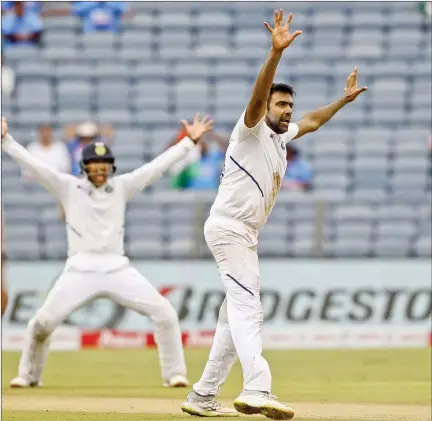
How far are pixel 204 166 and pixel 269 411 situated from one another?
29.9 ft

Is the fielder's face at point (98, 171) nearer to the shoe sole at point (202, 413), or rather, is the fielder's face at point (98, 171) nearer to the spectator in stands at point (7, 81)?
the shoe sole at point (202, 413)

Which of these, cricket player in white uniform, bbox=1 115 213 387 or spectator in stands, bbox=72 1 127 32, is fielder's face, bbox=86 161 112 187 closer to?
cricket player in white uniform, bbox=1 115 213 387

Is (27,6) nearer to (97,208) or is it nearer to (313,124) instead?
(97,208)

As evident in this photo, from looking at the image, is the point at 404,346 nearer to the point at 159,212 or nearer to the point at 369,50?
the point at 159,212

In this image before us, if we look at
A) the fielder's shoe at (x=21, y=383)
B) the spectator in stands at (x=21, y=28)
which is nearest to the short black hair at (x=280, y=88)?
the fielder's shoe at (x=21, y=383)

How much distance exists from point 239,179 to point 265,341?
7302 millimetres

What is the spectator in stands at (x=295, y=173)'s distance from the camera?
1575cm

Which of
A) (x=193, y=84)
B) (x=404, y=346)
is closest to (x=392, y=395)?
(x=404, y=346)

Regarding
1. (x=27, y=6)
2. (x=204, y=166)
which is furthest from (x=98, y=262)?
(x=27, y=6)

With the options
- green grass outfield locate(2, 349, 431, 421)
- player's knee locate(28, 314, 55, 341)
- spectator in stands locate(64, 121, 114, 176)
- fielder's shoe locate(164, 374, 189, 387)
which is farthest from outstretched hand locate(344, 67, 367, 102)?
spectator in stands locate(64, 121, 114, 176)

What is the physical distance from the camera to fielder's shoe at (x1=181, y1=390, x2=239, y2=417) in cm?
743

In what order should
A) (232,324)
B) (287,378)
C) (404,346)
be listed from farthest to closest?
(404,346), (287,378), (232,324)

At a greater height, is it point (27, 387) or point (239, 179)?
point (239, 179)

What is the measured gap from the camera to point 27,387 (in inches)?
402
